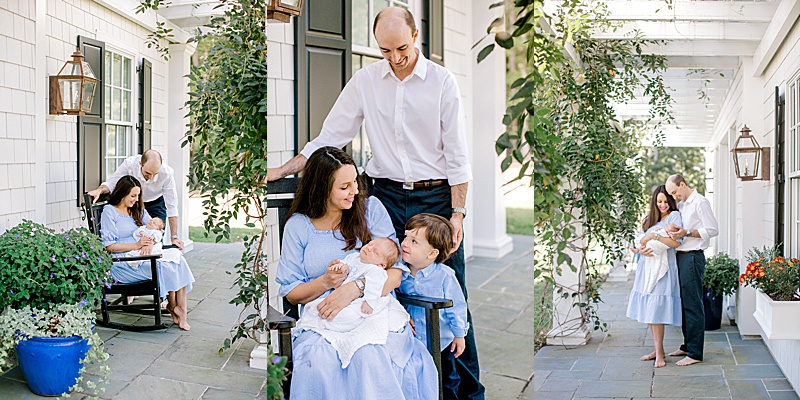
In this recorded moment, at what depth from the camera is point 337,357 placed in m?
1.92

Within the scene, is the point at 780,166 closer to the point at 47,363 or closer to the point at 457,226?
the point at 457,226

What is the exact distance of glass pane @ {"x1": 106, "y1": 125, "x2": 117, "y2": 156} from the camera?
2559 millimetres

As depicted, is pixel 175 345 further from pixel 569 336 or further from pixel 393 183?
pixel 569 336

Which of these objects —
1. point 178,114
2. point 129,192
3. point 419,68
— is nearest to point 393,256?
point 419,68

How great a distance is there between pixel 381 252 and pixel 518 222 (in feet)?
1.27

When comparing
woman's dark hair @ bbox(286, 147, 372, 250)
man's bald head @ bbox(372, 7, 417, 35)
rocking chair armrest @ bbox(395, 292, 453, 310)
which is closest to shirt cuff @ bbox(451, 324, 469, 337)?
rocking chair armrest @ bbox(395, 292, 453, 310)

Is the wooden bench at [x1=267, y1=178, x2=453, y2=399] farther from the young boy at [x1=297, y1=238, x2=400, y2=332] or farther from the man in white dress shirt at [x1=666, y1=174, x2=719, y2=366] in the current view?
the man in white dress shirt at [x1=666, y1=174, x2=719, y2=366]

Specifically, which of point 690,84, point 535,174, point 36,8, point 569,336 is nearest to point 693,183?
point 690,84

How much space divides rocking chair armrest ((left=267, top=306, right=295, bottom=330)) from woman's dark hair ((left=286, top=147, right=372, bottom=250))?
263 millimetres

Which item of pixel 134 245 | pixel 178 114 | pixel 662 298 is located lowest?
pixel 662 298

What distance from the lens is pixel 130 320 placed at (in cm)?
268

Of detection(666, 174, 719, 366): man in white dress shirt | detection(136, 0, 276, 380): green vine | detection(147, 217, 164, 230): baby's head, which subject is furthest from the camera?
detection(666, 174, 719, 366): man in white dress shirt

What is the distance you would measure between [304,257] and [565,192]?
2.35 meters

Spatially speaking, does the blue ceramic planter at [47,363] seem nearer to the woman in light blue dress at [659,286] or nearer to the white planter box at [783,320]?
the woman in light blue dress at [659,286]
